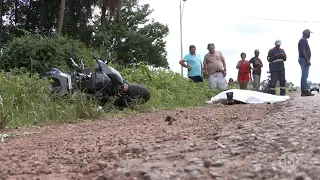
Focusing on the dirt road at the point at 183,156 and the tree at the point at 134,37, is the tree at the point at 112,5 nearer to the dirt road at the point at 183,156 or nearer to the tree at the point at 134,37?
the tree at the point at 134,37

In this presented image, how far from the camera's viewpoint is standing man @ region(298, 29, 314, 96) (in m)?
9.53

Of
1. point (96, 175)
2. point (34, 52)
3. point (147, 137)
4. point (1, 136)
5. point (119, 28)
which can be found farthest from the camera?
point (119, 28)

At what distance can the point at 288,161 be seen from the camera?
6.16ft

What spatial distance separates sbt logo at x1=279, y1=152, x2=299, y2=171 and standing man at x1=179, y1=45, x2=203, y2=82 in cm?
860

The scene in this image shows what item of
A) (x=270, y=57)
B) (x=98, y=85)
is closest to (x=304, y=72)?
(x=270, y=57)

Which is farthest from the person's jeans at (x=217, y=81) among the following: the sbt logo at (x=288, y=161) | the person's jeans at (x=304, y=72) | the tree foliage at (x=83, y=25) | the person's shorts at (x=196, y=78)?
the tree foliage at (x=83, y=25)

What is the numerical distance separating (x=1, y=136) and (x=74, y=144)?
108 centimetres

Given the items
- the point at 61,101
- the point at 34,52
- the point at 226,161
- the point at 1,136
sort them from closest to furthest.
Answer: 1. the point at 226,161
2. the point at 1,136
3. the point at 61,101
4. the point at 34,52

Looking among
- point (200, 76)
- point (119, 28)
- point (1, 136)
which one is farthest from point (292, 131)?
point (119, 28)

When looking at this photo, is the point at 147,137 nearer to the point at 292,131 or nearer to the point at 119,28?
the point at 292,131

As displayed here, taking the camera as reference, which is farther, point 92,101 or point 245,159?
point 92,101

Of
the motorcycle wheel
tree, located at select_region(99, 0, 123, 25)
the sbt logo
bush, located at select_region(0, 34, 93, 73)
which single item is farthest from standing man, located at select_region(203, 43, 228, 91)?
tree, located at select_region(99, 0, 123, 25)

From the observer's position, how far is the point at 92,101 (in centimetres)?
603

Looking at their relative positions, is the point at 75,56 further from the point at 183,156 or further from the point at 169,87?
the point at 183,156
